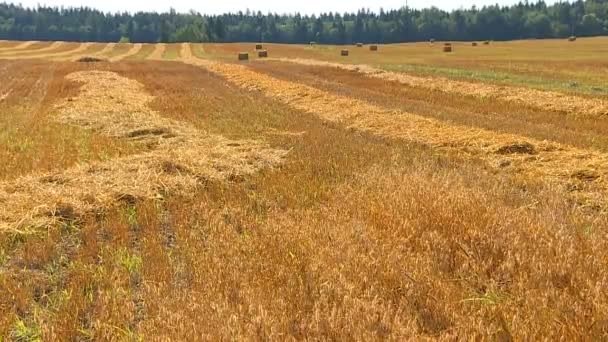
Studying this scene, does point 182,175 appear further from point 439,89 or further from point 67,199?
point 439,89

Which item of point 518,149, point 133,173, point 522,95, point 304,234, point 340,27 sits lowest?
point 304,234

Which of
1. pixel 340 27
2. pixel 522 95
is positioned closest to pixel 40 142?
pixel 522 95

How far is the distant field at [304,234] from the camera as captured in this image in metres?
3.55

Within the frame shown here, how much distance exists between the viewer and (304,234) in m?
5.14

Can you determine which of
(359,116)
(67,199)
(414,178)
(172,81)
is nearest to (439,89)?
(359,116)

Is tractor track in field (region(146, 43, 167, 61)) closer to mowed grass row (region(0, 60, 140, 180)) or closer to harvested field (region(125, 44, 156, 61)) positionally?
harvested field (region(125, 44, 156, 61))

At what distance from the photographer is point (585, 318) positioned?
3.35 metres

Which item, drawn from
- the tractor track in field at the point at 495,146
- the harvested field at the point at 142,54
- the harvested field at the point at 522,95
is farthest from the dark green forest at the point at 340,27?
the tractor track in field at the point at 495,146

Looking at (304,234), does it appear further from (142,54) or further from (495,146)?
(142,54)

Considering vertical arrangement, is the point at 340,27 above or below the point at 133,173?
above

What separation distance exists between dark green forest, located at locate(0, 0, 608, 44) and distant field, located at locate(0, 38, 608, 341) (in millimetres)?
120663

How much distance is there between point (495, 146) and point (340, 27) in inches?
5754

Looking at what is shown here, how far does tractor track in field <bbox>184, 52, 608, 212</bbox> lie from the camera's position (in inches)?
298

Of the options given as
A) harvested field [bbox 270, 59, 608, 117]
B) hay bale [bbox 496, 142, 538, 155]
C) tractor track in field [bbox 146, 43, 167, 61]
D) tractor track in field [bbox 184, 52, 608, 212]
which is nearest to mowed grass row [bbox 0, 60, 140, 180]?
tractor track in field [bbox 184, 52, 608, 212]
